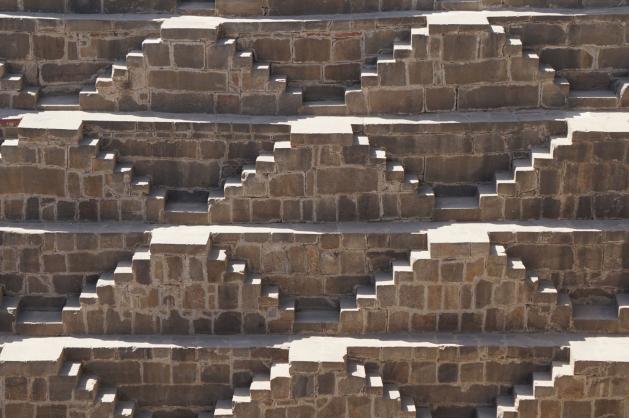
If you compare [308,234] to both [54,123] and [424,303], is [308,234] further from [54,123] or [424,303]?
[54,123]

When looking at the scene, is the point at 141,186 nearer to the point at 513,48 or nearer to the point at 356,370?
the point at 356,370

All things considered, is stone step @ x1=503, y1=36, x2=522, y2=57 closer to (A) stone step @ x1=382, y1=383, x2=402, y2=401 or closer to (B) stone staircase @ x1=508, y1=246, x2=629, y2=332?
(B) stone staircase @ x1=508, y1=246, x2=629, y2=332

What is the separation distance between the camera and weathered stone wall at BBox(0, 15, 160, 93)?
1620cm

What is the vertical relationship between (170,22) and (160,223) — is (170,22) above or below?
above

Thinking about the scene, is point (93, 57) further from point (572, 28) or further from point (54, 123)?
point (572, 28)

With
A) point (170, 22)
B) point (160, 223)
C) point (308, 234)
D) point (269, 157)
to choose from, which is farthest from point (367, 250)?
point (170, 22)

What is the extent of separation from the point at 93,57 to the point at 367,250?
4.55 metres

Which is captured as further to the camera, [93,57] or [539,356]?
[93,57]

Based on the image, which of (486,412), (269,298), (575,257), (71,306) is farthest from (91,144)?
(575,257)

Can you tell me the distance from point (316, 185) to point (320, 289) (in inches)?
52.7

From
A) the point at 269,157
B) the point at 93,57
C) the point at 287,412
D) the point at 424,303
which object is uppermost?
the point at 93,57

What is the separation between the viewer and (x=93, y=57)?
16.3m

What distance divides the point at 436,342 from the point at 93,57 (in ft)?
19.5

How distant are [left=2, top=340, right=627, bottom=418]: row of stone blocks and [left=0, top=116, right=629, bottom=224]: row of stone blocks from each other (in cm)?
175
